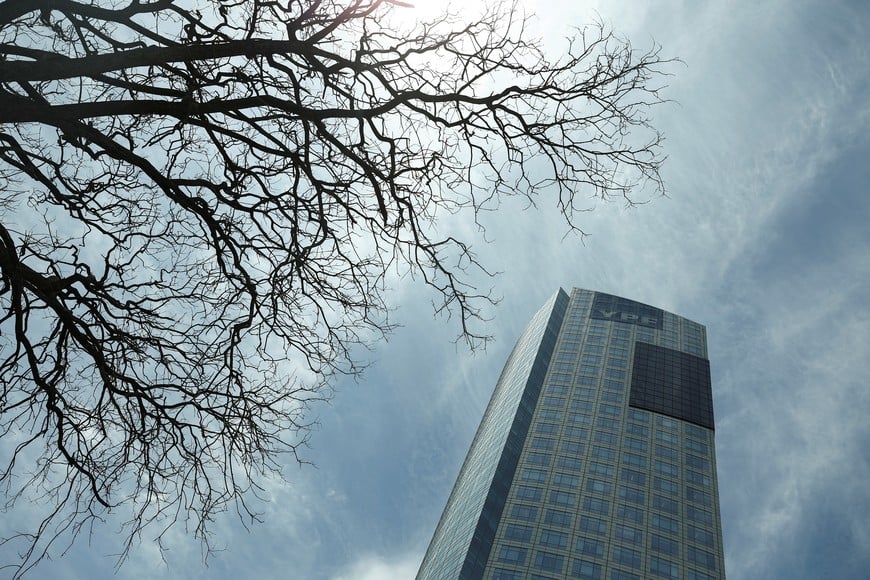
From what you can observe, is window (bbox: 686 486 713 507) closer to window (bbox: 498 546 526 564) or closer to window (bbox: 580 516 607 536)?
window (bbox: 580 516 607 536)

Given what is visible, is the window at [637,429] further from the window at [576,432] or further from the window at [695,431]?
the window at [695,431]

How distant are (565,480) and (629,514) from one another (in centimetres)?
943

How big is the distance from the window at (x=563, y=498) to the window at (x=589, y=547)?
5.59 metres

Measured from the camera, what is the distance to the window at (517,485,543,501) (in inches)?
3118

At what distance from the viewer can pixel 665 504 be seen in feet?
254

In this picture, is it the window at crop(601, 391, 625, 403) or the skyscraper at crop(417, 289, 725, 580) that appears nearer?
the skyscraper at crop(417, 289, 725, 580)

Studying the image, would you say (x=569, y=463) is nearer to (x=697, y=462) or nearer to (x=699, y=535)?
(x=699, y=535)

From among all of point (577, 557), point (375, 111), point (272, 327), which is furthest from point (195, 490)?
point (577, 557)

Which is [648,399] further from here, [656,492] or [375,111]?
[375,111]

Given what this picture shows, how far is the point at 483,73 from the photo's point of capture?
5.98 m

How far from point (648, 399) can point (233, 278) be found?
97172mm

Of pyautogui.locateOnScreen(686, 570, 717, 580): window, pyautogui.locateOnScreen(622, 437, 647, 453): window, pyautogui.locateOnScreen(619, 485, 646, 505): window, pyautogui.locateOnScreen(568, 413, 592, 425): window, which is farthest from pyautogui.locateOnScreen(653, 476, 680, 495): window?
pyautogui.locateOnScreen(568, 413, 592, 425): window

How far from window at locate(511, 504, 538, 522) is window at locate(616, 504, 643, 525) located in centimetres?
1098

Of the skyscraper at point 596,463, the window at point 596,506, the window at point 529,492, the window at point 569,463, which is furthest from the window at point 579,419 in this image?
the window at point 596,506
